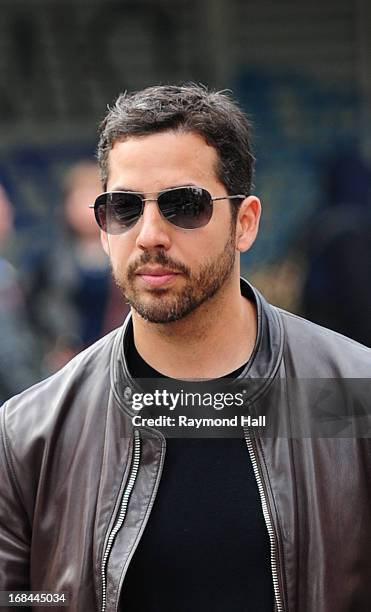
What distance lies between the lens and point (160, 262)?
2.60 metres

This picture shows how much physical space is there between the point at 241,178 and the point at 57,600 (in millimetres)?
1103

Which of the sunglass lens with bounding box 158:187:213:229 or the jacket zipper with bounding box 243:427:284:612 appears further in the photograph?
the sunglass lens with bounding box 158:187:213:229

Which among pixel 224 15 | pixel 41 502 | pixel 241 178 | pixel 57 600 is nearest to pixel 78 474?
pixel 41 502

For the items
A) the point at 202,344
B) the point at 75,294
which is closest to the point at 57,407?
the point at 202,344

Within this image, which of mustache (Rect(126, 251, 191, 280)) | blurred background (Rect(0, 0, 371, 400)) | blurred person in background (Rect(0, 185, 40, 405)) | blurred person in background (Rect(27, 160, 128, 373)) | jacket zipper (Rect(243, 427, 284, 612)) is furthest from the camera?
blurred background (Rect(0, 0, 371, 400))

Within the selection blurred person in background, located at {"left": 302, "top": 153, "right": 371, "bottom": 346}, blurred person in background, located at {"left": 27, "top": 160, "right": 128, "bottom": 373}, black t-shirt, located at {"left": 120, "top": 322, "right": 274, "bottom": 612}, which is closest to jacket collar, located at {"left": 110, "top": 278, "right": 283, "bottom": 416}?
black t-shirt, located at {"left": 120, "top": 322, "right": 274, "bottom": 612}

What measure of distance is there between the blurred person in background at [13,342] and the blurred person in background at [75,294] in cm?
23

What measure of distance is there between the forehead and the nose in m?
0.05

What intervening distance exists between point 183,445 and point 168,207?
1.84 feet

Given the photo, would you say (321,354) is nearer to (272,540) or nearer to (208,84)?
(272,540)

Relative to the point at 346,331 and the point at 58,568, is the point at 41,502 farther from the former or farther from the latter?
the point at 346,331

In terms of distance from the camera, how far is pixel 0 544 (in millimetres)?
2652

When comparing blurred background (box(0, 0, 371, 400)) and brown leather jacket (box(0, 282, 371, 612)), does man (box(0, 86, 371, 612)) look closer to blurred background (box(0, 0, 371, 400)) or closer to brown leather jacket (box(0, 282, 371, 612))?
brown leather jacket (box(0, 282, 371, 612))

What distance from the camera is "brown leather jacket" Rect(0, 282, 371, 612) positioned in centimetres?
252
